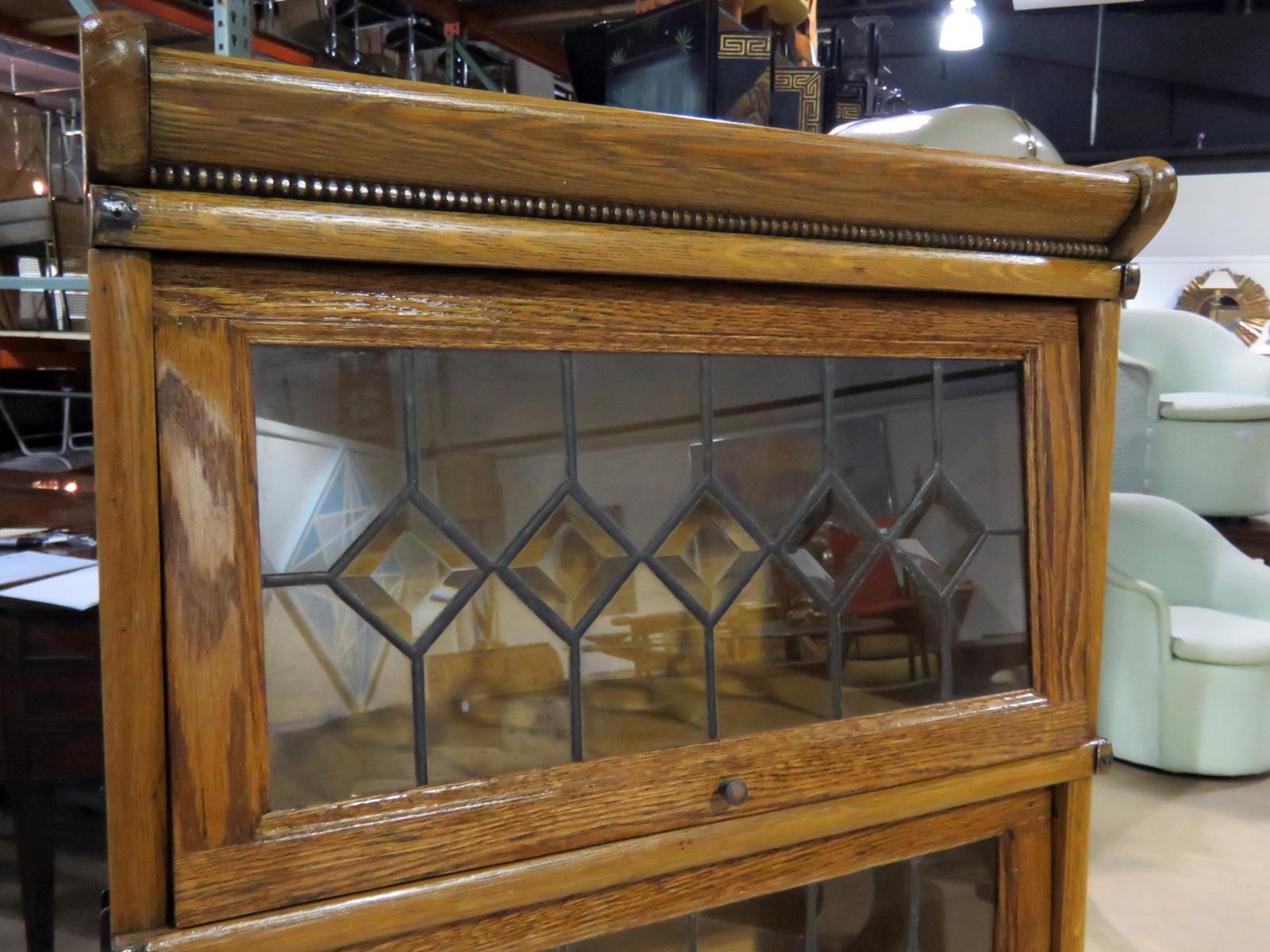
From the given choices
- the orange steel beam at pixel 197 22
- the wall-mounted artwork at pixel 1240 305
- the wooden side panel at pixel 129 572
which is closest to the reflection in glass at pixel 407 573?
the wooden side panel at pixel 129 572

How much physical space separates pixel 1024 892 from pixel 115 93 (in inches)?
30.7

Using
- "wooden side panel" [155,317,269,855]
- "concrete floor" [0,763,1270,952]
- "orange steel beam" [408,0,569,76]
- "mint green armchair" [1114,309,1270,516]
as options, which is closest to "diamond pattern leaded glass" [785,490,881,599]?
"wooden side panel" [155,317,269,855]

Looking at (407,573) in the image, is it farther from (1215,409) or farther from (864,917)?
(1215,409)

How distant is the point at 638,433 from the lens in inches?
23.0

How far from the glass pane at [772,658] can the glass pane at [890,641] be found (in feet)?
0.07

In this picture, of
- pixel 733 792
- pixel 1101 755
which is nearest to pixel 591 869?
pixel 733 792

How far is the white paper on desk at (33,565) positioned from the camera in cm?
114

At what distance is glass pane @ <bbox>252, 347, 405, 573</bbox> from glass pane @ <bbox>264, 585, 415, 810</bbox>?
3 centimetres

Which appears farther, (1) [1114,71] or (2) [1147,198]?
(1) [1114,71]

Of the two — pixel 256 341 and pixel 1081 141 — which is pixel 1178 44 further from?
pixel 256 341

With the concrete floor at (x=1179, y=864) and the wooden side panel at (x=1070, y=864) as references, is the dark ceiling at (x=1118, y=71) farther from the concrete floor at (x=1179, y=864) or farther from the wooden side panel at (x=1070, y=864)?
the wooden side panel at (x=1070, y=864)

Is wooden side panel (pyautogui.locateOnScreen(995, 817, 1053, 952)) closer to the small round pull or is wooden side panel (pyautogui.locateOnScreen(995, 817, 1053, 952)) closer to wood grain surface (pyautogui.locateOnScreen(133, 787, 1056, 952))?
wood grain surface (pyautogui.locateOnScreen(133, 787, 1056, 952))

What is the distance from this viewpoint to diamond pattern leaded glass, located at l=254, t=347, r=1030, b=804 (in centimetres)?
52

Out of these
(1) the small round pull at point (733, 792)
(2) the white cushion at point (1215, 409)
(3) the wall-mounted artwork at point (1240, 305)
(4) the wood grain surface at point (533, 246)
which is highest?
(3) the wall-mounted artwork at point (1240, 305)
